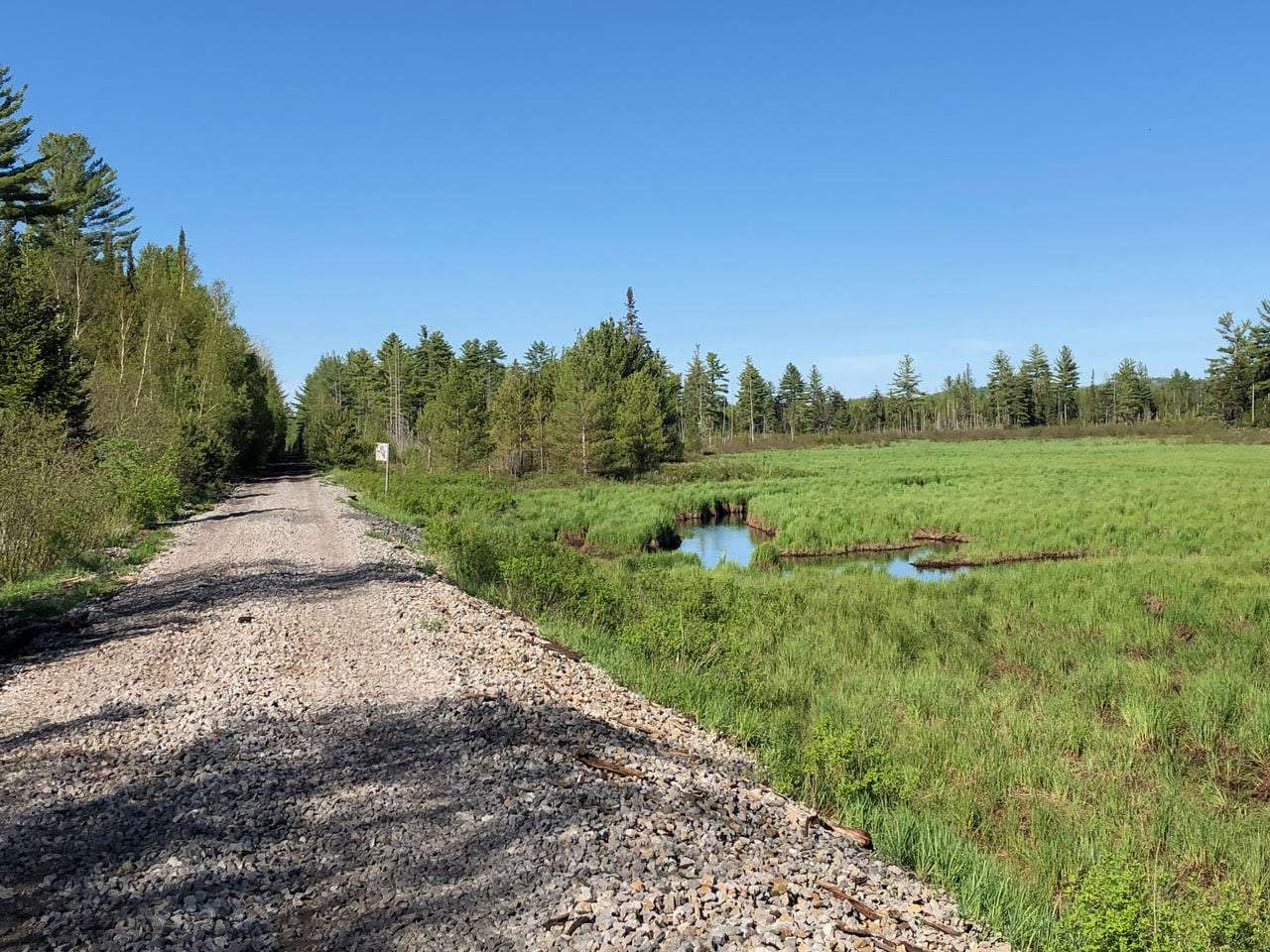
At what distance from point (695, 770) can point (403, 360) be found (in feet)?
321

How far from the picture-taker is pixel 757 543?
89.1 feet

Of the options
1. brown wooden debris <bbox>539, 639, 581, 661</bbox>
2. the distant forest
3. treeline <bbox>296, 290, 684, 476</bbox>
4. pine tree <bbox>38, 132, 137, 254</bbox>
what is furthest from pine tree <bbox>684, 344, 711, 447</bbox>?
brown wooden debris <bbox>539, 639, 581, 661</bbox>

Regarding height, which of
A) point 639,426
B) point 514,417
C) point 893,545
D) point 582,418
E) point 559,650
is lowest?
point 893,545

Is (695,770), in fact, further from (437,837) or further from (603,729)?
(437,837)

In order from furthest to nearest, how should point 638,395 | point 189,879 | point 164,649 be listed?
point 638,395 < point 164,649 < point 189,879

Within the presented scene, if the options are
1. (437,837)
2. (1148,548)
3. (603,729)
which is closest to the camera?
(437,837)

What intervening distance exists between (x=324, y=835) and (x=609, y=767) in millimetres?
2152

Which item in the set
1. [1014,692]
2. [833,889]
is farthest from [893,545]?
[833,889]

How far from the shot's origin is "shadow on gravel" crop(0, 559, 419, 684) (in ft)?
33.1

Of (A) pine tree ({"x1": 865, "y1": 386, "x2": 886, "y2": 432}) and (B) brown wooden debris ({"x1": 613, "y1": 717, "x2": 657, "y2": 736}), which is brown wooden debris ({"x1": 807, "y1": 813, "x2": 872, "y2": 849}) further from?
(A) pine tree ({"x1": 865, "y1": 386, "x2": 886, "y2": 432})

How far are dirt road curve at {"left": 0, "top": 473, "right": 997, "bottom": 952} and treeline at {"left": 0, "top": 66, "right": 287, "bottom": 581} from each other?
8025mm

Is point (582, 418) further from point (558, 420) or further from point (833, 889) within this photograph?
point (833, 889)

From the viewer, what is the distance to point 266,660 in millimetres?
8969

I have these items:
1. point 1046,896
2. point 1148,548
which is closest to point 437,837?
point 1046,896
